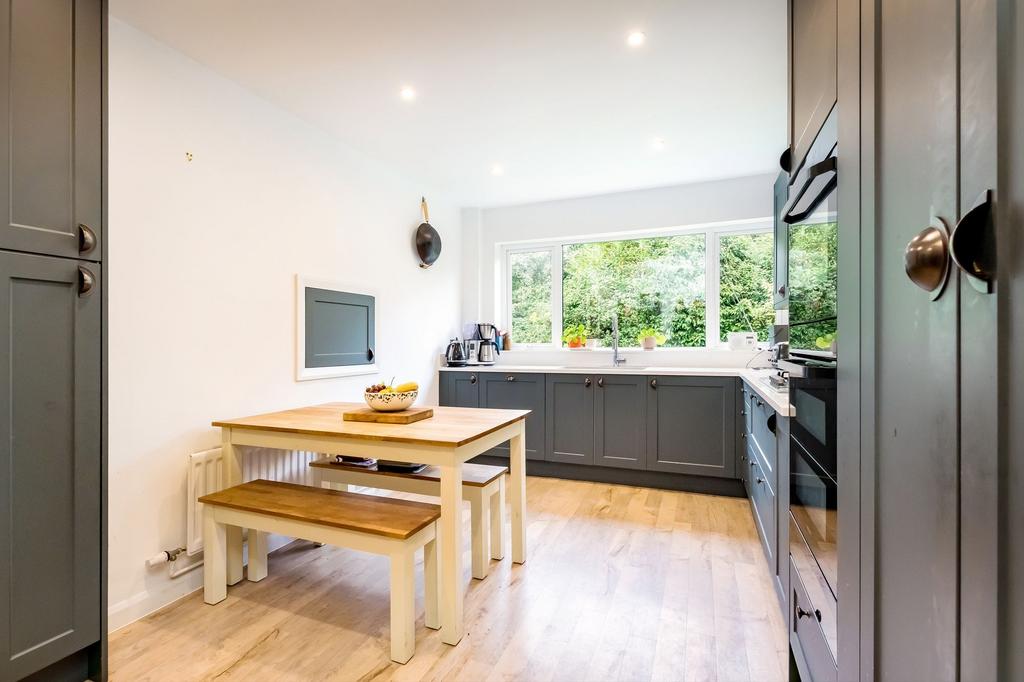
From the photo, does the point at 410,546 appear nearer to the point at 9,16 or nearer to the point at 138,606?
the point at 138,606

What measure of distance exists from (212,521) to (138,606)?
0.42 metres

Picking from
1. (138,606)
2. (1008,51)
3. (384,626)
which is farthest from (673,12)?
(138,606)

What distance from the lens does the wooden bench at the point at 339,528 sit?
1747 mm

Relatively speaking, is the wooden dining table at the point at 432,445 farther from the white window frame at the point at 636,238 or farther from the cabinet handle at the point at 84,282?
the white window frame at the point at 636,238

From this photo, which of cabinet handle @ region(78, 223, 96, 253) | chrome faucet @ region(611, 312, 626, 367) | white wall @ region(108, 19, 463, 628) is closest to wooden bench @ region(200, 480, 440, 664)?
white wall @ region(108, 19, 463, 628)

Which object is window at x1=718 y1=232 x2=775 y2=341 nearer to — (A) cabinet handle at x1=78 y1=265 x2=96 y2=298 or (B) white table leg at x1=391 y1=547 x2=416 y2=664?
(B) white table leg at x1=391 y1=547 x2=416 y2=664

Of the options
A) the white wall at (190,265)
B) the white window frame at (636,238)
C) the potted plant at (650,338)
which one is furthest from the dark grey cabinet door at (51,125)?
the potted plant at (650,338)

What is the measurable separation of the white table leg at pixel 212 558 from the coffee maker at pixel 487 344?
109 inches

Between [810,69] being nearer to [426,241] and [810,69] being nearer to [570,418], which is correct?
[570,418]

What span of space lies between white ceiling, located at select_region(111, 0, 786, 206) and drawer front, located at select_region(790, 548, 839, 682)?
7.00ft

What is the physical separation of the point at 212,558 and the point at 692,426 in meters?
3.07

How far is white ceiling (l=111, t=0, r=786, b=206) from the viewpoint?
197 centimetres

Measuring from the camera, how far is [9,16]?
1.38m

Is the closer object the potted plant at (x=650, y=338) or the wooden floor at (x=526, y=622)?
the wooden floor at (x=526, y=622)
